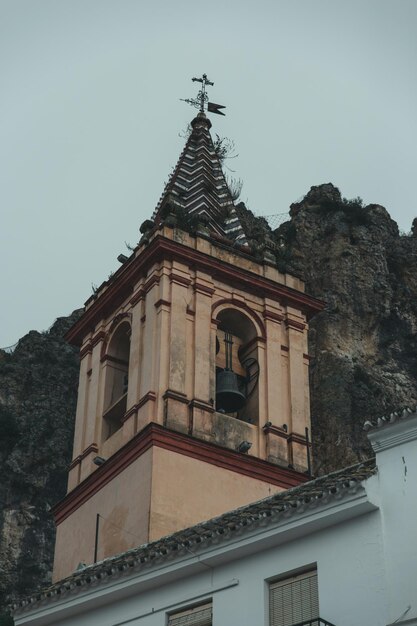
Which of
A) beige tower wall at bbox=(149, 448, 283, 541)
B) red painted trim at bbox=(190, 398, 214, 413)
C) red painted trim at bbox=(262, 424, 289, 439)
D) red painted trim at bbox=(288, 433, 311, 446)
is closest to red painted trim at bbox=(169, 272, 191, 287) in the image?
red painted trim at bbox=(190, 398, 214, 413)

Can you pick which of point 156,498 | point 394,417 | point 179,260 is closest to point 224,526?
point 394,417

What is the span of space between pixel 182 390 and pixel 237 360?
2.88m

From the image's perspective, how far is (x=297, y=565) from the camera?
651 inches

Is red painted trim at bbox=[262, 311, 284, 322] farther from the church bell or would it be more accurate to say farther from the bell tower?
the church bell

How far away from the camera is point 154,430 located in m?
28.0

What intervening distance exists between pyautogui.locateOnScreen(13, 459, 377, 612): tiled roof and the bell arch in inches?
428

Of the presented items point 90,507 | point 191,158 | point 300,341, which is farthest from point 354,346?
point 90,507

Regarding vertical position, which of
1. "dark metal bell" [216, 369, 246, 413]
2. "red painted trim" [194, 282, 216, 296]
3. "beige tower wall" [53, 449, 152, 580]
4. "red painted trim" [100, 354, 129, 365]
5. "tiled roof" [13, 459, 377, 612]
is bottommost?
"tiled roof" [13, 459, 377, 612]

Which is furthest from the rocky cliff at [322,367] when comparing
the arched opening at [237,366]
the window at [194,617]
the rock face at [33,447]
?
the window at [194,617]

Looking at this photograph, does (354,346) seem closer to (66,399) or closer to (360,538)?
(66,399)

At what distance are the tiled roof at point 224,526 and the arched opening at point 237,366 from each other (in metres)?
10.8

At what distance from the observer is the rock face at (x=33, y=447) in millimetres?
49500

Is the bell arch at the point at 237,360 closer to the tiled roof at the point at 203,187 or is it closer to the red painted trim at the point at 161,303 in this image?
the red painted trim at the point at 161,303

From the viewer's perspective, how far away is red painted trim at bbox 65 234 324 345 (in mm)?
31594
